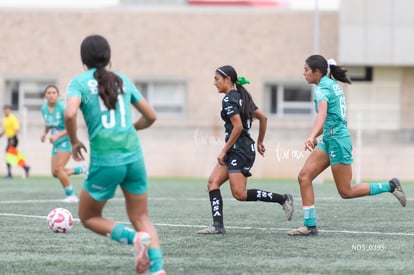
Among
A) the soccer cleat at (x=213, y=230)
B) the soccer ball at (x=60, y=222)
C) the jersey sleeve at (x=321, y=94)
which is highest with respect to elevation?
the jersey sleeve at (x=321, y=94)

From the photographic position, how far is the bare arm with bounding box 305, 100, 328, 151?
10.5 meters

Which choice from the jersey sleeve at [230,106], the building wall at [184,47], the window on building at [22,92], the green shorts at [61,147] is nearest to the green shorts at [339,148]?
the jersey sleeve at [230,106]

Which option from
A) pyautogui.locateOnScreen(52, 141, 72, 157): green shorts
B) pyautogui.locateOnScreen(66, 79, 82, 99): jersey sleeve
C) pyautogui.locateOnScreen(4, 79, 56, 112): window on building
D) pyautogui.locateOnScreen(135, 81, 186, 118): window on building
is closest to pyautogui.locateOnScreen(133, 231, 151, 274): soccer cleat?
pyautogui.locateOnScreen(66, 79, 82, 99): jersey sleeve

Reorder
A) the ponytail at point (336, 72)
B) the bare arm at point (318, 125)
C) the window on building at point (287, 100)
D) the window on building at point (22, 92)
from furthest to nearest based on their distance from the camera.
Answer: the window on building at point (22, 92), the window on building at point (287, 100), the ponytail at point (336, 72), the bare arm at point (318, 125)

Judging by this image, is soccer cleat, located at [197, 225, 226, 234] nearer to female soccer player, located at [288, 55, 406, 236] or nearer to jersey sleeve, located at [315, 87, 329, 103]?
female soccer player, located at [288, 55, 406, 236]

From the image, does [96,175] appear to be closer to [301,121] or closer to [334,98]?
[334,98]

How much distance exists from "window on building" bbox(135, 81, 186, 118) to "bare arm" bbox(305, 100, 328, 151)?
26.7m

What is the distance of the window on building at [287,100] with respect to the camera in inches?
1460

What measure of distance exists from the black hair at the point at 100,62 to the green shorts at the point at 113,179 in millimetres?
478

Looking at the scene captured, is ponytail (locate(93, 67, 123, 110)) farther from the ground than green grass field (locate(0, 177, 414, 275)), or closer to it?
farther from the ground

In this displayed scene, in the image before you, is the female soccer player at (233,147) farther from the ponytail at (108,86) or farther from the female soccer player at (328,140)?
the ponytail at (108,86)

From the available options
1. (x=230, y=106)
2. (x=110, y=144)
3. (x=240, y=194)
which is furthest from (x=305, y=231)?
(x=110, y=144)

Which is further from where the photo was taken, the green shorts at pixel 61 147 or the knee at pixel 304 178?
the green shorts at pixel 61 147

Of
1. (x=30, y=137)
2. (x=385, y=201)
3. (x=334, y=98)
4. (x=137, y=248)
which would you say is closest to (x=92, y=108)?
(x=137, y=248)
